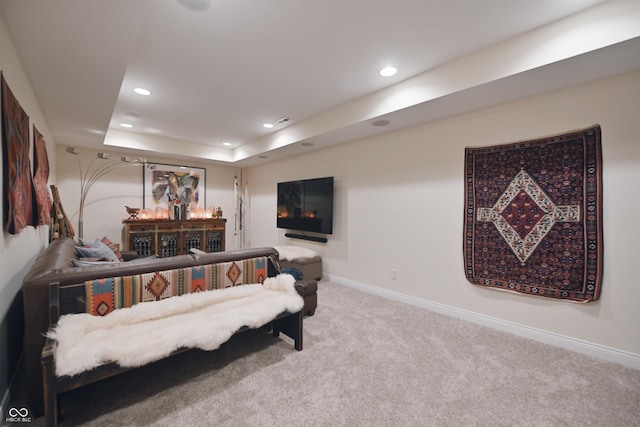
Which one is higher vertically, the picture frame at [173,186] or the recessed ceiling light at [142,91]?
the recessed ceiling light at [142,91]

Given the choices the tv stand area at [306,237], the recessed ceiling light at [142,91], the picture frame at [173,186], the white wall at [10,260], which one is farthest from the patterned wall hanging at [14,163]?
the picture frame at [173,186]

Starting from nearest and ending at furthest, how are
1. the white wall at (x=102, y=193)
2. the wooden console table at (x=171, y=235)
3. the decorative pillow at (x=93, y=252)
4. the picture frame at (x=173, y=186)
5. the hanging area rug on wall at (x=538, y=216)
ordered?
the hanging area rug on wall at (x=538, y=216), the decorative pillow at (x=93, y=252), the white wall at (x=102, y=193), the wooden console table at (x=171, y=235), the picture frame at (x=173, y=186)

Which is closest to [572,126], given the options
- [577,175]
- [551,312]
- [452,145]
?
[577,175]

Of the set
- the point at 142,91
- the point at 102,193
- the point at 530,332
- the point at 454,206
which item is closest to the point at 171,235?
the point at 102,193

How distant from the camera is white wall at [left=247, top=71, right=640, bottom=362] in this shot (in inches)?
83.0

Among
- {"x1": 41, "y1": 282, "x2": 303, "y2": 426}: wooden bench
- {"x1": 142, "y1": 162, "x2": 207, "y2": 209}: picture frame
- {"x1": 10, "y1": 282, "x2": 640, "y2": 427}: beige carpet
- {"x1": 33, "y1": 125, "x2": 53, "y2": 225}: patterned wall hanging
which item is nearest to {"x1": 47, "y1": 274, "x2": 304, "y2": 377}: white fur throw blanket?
{"x1": 41, "y1": 282, "x2": 303, "y2": 426}: wooden bench

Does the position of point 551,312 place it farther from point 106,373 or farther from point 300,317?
point 106,373

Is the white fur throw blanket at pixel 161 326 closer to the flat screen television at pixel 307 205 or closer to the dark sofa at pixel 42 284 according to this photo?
the dark sofa at pixel 42 284

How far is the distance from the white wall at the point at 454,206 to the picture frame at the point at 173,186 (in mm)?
2421

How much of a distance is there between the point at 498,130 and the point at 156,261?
339cm

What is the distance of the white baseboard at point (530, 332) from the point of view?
82.8 inches

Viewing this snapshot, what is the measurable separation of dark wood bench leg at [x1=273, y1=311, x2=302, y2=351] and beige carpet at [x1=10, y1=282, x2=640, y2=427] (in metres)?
0.08

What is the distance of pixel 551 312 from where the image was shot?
241 cm
